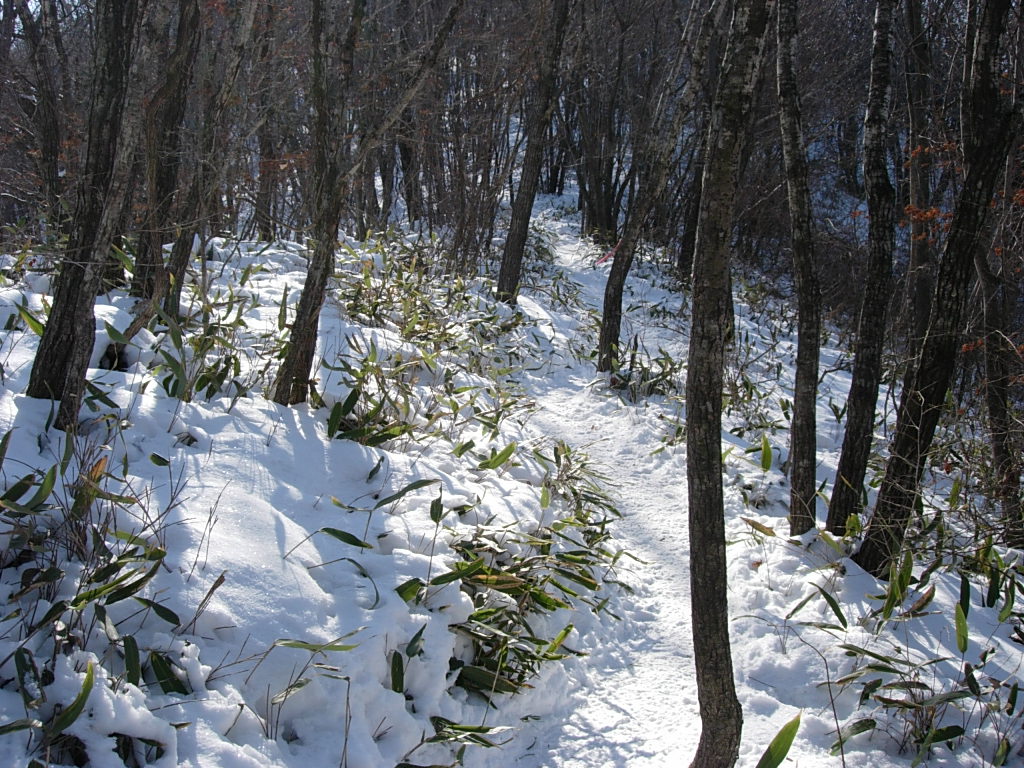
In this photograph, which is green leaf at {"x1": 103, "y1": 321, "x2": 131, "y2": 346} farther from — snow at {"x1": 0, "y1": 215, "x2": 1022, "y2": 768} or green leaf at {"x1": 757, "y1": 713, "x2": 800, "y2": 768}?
green leaf at {"x1": 757, "y1": 713, "x2": 800, "y2": 768}

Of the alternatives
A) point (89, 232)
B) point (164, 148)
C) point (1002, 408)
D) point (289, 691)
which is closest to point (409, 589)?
point (289, 691)

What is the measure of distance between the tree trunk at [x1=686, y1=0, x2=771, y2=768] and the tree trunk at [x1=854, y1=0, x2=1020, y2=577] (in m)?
1.64

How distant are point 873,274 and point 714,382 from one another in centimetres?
209

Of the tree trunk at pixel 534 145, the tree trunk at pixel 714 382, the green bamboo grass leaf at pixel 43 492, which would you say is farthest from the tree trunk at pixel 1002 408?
the tree trunk at pixel 534 145

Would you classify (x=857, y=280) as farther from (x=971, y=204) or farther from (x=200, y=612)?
(x=200, y=612)

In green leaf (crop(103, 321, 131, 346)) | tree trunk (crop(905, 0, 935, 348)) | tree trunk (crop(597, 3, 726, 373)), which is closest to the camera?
green leaf (crop(103, 321, 131, 346))

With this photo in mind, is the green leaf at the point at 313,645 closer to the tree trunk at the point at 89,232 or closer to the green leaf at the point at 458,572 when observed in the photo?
the green leaf at the point at 458,572

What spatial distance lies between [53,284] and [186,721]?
130 inches

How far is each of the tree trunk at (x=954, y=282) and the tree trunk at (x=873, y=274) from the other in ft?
0.71

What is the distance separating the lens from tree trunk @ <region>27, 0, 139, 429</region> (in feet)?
8.01

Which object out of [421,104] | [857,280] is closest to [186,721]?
[421,104]

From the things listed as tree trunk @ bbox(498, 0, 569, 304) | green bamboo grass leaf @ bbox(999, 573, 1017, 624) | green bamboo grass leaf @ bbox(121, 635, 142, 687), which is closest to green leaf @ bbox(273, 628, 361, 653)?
green bamboo grass leaf @ bbox(121, 635, 142, 687)

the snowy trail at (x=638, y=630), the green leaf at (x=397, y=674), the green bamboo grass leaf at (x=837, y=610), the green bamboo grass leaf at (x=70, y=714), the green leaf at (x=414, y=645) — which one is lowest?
the snowy trail at (x=638, y=630)

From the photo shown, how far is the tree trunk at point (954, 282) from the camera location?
2.95 meters
